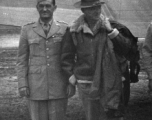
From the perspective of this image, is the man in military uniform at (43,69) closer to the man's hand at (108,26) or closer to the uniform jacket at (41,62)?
the uniform jacket at (41,62)

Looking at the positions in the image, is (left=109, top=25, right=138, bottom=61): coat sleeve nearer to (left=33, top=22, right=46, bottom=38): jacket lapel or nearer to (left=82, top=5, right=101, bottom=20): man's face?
(left=82, top=5, right=101, bottom=20): man's face

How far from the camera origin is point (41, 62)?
380 cm

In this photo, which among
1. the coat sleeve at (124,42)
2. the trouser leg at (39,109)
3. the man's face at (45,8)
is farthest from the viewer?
the trouser leg at (39,109)

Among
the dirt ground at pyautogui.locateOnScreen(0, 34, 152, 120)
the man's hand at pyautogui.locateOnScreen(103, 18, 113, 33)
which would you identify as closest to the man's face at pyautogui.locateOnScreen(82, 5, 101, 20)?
the man's hand at pyautogui.locateOnScreen(103, 18, 113, 33)

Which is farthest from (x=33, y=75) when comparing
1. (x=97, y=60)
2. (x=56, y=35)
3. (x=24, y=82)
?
(x=97, y=60)

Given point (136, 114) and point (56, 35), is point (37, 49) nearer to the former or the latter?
point (56, 35)

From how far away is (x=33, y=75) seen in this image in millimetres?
3826

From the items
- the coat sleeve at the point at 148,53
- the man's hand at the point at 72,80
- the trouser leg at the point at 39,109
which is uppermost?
the coat sleeve at the point at 148,53

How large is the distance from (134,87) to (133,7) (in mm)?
2147

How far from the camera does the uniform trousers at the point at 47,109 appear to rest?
376cm

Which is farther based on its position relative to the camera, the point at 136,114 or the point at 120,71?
the point at 136,114

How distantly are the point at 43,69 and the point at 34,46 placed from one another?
0.92 feet

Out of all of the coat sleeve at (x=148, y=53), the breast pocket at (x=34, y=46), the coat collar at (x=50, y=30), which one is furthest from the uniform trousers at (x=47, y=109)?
the coat sleeve at (x=148, y=53)

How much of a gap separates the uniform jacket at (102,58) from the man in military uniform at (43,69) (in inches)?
11.7
